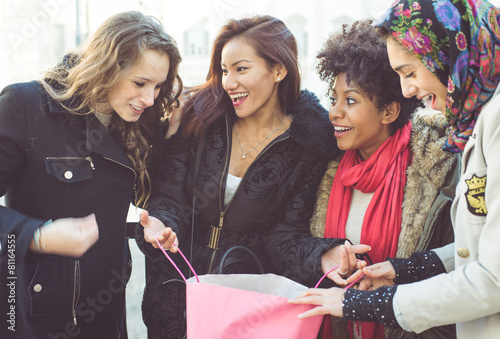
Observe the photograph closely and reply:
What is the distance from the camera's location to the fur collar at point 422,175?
1900mm

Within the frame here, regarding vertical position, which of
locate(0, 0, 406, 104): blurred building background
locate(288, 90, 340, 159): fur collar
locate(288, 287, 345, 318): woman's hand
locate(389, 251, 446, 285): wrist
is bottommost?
locate(288, 287, 345, 318): woman's hand

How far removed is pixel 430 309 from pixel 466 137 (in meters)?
0.55

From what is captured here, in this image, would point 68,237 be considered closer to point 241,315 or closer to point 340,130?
point 241,315

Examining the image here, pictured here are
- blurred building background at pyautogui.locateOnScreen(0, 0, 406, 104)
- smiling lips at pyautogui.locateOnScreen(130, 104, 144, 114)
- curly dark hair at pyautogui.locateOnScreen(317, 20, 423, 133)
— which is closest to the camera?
smiling lips at pyautogui.locateOnScreen(130, 104, 144, 114)

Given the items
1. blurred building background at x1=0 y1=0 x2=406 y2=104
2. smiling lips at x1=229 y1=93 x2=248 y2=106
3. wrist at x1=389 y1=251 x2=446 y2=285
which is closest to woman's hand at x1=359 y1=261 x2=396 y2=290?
wrist at x1=389 y1=251 x2=446 y2=285

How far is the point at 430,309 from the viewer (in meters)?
1.36

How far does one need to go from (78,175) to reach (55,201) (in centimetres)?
13

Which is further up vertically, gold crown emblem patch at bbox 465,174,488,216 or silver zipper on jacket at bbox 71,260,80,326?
gold crown emblem patch at bbox 465,174,488,216

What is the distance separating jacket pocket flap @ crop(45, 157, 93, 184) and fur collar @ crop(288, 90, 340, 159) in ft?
2.99

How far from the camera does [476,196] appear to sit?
134 cm

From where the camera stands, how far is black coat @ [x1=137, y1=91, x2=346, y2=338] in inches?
82.7

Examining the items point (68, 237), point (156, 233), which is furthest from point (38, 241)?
point (156, 233)

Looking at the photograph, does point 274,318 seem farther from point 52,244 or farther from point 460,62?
point 460,62

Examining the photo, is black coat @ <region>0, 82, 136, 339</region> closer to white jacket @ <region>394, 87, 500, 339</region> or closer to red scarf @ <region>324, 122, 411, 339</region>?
red scarf @ <region>324, 122, 411, 339</region>
